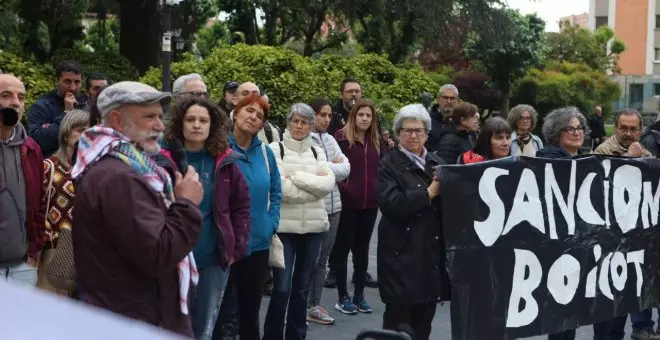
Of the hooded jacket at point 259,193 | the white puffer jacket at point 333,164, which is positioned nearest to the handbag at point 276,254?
the hooded jacket at point 259,193

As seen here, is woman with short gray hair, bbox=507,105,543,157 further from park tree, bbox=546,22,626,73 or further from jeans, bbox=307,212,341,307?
park tree, bbox=546,22,626,73

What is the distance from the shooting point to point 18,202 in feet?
16.5

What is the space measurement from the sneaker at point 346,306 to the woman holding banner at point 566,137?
228 cm

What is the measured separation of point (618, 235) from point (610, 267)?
0.23 metres

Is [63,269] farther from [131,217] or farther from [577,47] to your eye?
[577,47]

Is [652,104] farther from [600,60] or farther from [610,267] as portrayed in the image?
[610,267]

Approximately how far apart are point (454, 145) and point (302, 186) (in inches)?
85.6

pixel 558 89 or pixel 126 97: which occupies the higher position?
pixel 558 89

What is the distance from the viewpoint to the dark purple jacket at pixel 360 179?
843cm

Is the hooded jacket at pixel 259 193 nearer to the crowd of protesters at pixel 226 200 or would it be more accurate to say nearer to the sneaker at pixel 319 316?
the crowd of protesters at pixel 226 200

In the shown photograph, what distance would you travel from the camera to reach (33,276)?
5.23 m

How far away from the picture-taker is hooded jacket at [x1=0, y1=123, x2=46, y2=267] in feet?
16.2

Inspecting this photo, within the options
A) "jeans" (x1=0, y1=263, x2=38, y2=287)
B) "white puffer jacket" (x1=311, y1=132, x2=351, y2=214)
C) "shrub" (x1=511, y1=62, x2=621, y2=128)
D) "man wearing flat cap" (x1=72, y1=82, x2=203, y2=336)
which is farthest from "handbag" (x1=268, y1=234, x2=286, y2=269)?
"shrub" (x1=511, y1=62, x2=621, y2=128)

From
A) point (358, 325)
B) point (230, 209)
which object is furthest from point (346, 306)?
point (230, 209)
